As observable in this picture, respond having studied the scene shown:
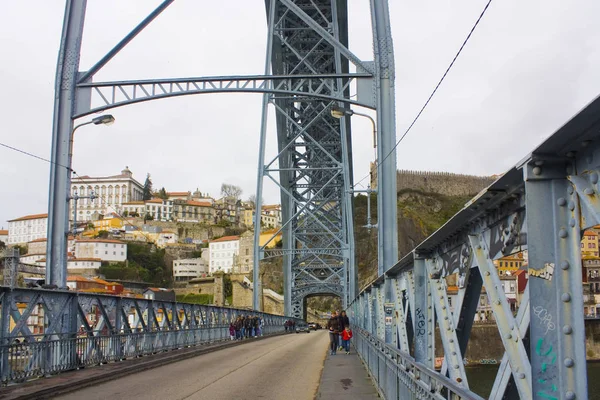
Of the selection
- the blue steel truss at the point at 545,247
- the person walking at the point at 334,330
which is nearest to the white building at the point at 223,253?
the person walking at the point at 334,330

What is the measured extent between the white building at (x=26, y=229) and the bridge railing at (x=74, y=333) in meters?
159

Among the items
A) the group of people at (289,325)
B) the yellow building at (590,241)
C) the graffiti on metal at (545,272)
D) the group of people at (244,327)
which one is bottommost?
the group of people at (289,325)

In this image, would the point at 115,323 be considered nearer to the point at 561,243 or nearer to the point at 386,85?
the point at 386,85

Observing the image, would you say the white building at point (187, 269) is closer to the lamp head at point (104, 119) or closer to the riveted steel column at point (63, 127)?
the riveted steel column at point (63, 127)

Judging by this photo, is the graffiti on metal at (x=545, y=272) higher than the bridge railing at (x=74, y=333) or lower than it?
higher

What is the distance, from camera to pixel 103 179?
193 meters

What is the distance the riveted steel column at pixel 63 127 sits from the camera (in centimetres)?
1809

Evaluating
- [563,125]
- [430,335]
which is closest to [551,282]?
[563,125]

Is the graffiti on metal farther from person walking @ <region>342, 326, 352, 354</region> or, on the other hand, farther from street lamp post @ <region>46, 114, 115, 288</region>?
person walking @ <region>342, 326, 352, 354</region>

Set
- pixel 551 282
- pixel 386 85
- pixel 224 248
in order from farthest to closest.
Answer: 1. pixel 224 248
2. pixel 386 85
3. pixel 551 282

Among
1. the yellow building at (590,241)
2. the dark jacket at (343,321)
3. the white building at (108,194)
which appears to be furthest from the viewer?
the white building at (108,194)

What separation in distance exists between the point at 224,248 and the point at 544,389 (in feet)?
482

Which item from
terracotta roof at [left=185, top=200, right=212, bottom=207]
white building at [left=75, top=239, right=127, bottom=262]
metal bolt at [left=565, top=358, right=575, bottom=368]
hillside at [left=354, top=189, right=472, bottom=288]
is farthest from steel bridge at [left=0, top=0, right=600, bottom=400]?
terracotta roof at [left=185, top=200, right=212, bottom=207]

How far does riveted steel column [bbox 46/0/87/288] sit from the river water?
23.2m
